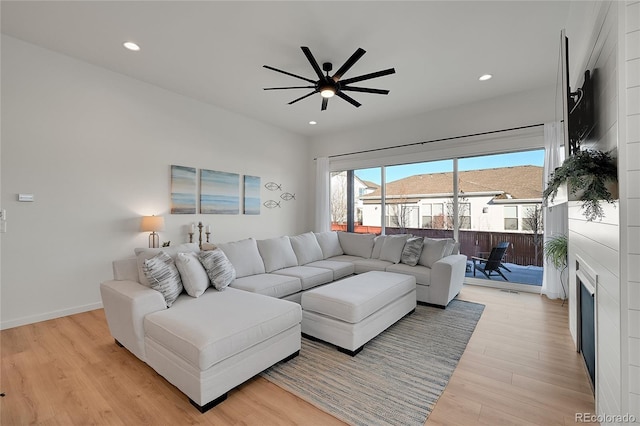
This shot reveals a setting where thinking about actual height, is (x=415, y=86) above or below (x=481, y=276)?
above

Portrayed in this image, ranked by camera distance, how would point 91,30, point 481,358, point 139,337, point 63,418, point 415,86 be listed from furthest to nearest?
point 415,86 → point 91,30 → point 481,358 → point 139,337 → point 63,418

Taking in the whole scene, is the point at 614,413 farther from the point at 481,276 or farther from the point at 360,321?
the point at 481,276

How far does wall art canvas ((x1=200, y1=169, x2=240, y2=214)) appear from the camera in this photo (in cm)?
475

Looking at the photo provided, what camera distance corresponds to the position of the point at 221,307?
7.39ft

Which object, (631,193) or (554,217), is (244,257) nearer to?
(631,193)

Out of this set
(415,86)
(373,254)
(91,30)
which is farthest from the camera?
(373,254)

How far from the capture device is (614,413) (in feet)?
4.38

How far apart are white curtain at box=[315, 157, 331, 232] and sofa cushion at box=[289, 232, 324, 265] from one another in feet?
5.66

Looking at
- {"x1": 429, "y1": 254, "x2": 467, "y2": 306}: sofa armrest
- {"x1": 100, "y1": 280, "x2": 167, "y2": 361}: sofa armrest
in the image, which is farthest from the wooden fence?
{"x1": 100, "y1": 280, "x2": 167, "y2": 361}: sofa armrest

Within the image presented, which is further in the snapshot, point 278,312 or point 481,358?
point 481,358

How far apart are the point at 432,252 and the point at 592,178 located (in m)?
2.73

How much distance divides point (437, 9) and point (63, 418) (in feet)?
13.3

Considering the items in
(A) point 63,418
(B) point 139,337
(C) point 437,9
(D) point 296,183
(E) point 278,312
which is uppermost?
(C) point 437,9

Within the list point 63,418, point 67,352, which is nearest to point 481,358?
point 63,418
